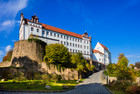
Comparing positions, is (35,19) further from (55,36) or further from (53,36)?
(55,36)

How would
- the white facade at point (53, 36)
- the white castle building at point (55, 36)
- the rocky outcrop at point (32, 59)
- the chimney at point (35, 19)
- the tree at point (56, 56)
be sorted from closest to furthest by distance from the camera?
the rocky outcrop at point (32, 59)
the tree at point (56, 56)
the white facade at point (53, 36)
the white castle building at point (55, 36)
the chimney at point (35, 19)

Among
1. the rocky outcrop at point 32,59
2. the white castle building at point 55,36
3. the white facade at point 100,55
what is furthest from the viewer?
the white facade at point 100,55

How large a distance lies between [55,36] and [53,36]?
1168 mm

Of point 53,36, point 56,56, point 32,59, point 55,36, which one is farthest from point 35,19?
point 32,59

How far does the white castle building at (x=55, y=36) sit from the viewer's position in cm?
5128

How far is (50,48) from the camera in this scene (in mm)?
37656

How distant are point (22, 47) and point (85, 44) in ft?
150

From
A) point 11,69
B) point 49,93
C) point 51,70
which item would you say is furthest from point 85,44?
point 49,93

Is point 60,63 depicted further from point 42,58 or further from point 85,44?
point 85,44

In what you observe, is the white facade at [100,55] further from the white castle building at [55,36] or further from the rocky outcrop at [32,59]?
the rocky outcrop at [32,59]

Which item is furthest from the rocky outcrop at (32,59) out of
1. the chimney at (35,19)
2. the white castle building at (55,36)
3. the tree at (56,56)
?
the chimney at (35,19)

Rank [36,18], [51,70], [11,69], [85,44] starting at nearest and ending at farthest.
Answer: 1. [11,69]
2. [51,70]
3. [36,18]
4. [85,44]

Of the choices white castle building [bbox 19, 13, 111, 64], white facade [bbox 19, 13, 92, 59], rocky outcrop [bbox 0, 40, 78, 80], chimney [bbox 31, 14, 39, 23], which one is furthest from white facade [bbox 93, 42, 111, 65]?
rocky outcrop [bbox 0, 40, 78, 80]

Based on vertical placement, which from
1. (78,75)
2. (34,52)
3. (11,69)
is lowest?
(78,75)
